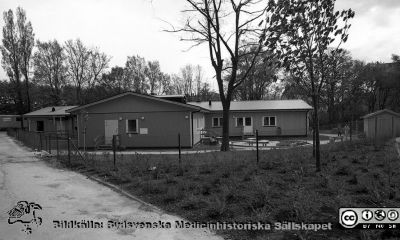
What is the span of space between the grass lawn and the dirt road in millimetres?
555

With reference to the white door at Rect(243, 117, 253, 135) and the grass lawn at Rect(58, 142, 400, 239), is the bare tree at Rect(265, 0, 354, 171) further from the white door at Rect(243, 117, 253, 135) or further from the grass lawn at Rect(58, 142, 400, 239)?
the white door at Rect(243, 117, 253, 135)

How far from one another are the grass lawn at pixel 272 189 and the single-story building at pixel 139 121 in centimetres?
1334

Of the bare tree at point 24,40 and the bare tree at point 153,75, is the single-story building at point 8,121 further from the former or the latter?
the bare tree at point 153,75

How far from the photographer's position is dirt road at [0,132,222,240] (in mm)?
5496

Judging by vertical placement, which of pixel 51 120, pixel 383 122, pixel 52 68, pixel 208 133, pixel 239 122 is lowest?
pixel 208 133

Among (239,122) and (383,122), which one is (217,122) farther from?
(383,122)

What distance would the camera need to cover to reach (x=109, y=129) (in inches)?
1019

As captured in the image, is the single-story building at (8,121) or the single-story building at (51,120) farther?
the single-story building at (8,121)

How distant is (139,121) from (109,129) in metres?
2.49

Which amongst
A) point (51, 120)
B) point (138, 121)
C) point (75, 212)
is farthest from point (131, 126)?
point (51, 120)

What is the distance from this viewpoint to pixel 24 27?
51.1 meters

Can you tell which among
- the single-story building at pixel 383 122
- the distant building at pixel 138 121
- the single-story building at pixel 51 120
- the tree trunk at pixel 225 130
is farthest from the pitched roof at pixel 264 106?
the single-story building at pixel 51 120

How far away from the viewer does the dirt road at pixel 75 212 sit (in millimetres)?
5496

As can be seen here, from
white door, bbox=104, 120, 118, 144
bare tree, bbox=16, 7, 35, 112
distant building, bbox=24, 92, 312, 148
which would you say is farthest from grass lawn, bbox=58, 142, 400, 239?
bare tree, bbox=16, 7, 35, 112
